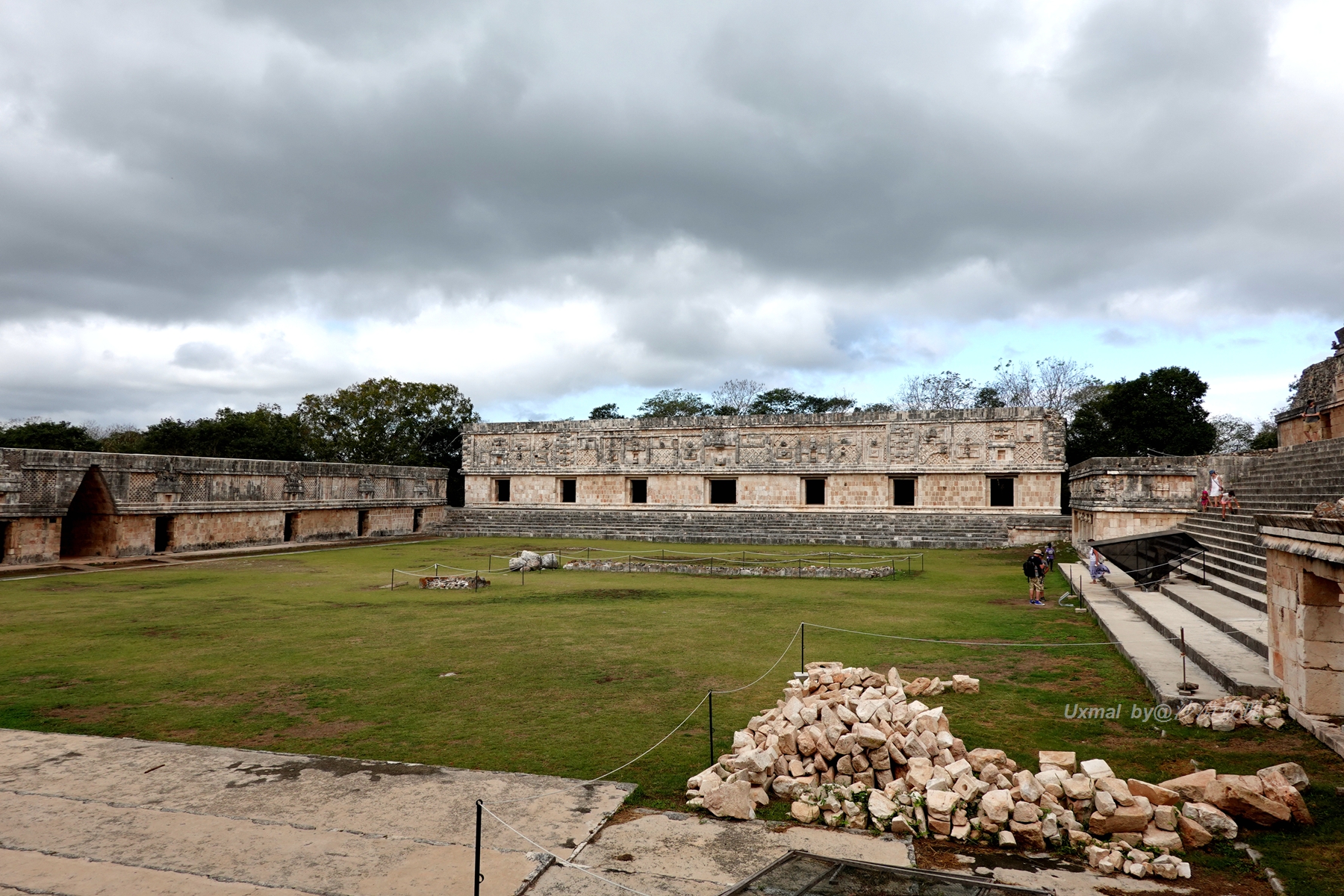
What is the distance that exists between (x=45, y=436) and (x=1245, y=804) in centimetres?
4296

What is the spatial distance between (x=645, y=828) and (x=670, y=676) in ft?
11.1

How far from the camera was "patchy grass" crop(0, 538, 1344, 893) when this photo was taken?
5270mm

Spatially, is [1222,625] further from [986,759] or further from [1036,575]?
[986,759]

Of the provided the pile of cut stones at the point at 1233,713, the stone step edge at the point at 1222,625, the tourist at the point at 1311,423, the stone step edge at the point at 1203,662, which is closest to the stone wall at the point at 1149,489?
the tourist at the point at 1311,423

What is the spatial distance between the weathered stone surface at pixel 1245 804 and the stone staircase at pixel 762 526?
779 inches

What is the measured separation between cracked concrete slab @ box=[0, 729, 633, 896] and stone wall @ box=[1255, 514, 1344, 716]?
4.93 m

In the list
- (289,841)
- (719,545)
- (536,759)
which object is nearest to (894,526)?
(719,545)

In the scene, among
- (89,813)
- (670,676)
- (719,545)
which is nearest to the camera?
(89,813)

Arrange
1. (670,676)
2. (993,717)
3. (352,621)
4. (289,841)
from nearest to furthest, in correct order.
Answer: (289,841) → (993,717) → (670,676) → (352,621)

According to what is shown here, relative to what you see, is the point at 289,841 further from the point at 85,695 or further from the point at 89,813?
the point at 85,695

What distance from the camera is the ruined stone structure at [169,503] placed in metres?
16.9

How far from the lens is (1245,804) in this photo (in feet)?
13.2

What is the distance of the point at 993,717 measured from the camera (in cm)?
605

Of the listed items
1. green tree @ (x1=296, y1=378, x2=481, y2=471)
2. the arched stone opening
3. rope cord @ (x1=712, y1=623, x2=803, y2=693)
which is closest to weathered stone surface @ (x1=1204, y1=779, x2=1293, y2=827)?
rope cord @ (x1=712, y1=623, x2=803, y2=693)
